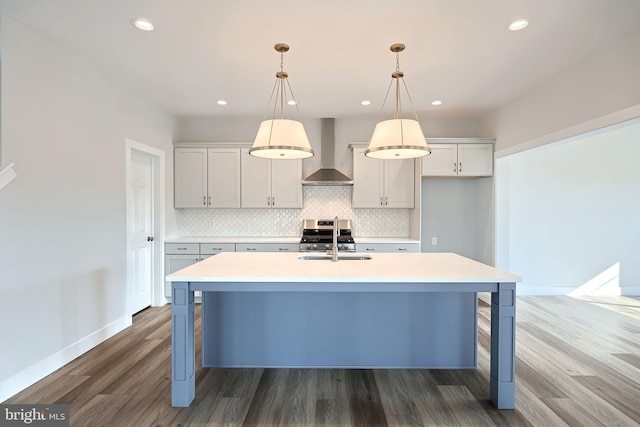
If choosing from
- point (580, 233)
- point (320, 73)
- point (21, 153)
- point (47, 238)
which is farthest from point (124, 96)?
point (580, 233)

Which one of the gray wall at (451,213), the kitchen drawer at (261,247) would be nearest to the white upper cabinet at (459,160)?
the gray wall at (451,213)

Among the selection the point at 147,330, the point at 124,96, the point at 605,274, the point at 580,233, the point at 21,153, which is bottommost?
the point at 147,330

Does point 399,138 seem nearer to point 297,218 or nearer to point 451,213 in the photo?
point 297,218

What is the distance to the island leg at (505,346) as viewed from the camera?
7.22 ft

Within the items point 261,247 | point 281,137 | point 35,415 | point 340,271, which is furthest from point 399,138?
point 35,415

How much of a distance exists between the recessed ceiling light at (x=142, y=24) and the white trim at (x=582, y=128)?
3818 mm

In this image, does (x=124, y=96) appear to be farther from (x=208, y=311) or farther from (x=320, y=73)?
(x=208, y=311)

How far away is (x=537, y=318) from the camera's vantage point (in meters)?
3.99

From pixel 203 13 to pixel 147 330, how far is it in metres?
3.21

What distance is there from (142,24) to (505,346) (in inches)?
137

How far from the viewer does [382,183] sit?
16.4 ft

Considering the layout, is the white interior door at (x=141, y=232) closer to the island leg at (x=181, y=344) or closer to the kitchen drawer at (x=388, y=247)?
the island leg at (x=181, y=344)

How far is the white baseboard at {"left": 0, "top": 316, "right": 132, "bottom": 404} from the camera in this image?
237cm

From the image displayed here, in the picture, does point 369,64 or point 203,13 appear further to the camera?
point 369,64
